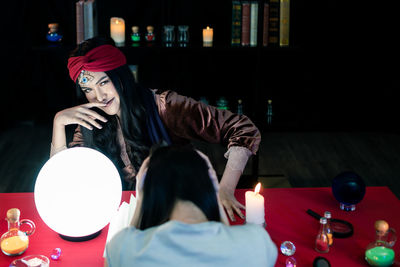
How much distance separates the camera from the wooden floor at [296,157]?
3.77 meters

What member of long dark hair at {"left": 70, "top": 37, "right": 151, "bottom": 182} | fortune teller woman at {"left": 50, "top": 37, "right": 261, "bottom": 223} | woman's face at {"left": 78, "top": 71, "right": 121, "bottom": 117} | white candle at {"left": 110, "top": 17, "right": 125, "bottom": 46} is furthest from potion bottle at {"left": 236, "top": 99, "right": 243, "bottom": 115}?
woman's face at {"left": 78, "top": 71, "right": 121, "bottom": 117}

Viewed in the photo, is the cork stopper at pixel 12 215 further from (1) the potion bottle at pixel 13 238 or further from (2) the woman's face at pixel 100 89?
(2) the woman's face at pixel 100 89

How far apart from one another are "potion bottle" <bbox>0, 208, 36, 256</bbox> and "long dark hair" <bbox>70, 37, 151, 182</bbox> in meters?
0.75

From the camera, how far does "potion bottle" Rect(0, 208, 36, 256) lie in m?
1.49

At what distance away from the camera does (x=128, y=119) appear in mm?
2207

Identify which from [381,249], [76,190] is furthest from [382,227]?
[76,190]

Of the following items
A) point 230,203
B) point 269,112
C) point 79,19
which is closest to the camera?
point 230,203

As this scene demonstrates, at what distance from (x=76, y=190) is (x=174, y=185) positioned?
387mm

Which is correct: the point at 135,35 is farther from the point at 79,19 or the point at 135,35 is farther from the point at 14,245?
the point at 14,245

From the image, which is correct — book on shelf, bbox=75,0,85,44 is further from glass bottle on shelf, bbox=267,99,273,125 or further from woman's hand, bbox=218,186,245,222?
woman's hand, bbox=218,186,245,222

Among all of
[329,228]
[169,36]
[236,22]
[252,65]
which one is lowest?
[329,228]

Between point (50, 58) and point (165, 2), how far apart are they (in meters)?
1.15

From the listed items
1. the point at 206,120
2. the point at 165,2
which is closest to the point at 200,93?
the point at 165,2

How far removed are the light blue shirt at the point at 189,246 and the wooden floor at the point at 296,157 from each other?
7.95 ft
